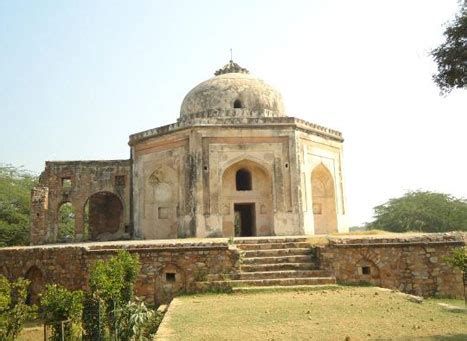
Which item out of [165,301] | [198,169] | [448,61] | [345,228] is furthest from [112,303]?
[345,228]

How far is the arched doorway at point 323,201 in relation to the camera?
17.7 m

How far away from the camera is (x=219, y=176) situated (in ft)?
51.5

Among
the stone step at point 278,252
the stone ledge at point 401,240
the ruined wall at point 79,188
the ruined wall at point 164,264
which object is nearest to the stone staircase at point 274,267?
the stone step at point 278,252

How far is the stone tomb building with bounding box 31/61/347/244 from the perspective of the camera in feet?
51.4

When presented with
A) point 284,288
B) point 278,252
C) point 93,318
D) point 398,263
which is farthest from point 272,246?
point 93,318

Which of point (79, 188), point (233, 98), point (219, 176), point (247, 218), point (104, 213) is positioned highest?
point (233, 98)

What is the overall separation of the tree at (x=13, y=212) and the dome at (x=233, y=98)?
39.5ft

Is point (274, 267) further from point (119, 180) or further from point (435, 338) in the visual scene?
point (119, 180)

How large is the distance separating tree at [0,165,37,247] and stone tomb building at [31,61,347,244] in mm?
6176

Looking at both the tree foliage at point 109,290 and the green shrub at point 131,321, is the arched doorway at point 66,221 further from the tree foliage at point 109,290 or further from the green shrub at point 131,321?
the green shrub at point 131,321

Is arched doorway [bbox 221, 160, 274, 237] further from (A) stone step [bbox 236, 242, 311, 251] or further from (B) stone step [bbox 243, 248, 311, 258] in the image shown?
(B) stone step [bbox 243, 248, 311, 258]

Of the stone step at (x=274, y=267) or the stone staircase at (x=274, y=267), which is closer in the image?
the stone staircase at (x=274, y=267)

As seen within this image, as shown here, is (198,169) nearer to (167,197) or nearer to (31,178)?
(167,197)

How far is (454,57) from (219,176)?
994cm
